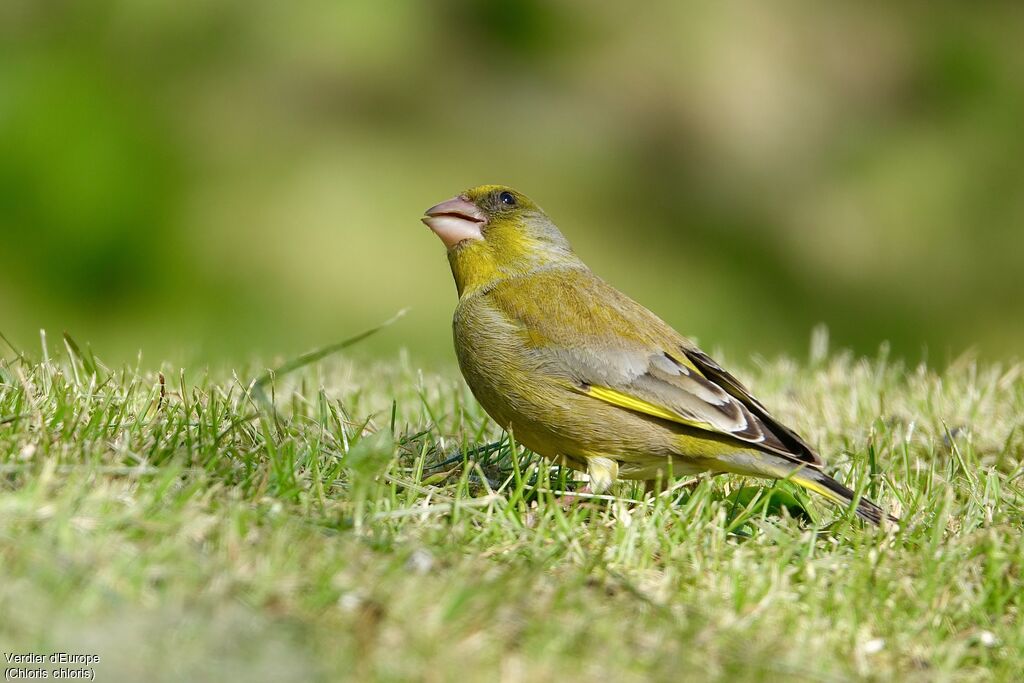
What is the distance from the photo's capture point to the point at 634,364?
13.6ft

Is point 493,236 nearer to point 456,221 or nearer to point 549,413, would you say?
point 456,221

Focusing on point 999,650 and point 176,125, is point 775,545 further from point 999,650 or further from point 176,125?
point 176,125

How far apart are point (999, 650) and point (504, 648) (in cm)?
129

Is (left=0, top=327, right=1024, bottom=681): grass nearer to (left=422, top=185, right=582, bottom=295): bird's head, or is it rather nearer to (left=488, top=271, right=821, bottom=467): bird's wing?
(left=488, top=271, right=821, bottom=467): bird's wing

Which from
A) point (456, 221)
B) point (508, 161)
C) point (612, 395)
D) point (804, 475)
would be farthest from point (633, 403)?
point (508, 161)

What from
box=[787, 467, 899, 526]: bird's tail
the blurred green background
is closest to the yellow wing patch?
box=[787, 467, 899, 526]: bird's tail

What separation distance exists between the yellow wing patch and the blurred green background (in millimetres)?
5345

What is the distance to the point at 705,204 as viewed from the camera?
1221cm

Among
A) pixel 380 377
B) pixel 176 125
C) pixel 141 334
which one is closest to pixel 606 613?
pixel 380 377

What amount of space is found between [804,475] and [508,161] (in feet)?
29.0

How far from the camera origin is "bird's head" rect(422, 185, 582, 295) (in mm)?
4785

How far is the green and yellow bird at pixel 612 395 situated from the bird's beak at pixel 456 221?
1.44 feet

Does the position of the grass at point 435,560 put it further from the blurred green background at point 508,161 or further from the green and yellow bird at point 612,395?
the blurred green background at point 508,161

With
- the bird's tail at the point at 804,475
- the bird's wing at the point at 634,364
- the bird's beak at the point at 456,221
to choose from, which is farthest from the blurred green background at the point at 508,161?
the bird's tail at the point at 804,475
